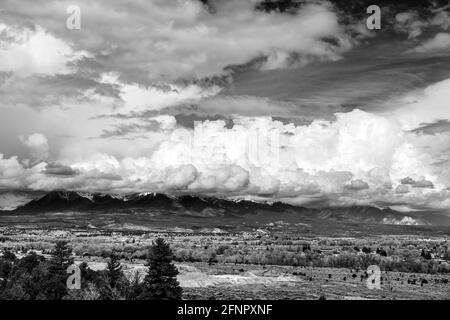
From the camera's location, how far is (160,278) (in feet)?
186

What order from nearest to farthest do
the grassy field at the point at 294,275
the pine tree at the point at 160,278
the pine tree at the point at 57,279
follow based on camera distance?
the pine tree at the point at 160,278, the pine tree at the point at 57,279, the grassy field at the point at 294,275

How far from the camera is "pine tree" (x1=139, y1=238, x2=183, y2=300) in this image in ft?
182

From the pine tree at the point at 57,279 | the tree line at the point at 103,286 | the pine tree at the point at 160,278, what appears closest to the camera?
the tree line at the point at 103,286

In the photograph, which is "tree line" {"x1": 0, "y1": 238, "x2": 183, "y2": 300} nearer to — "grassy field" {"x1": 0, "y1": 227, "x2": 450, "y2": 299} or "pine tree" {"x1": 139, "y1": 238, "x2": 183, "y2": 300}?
"pine tree" {"x1": 139, "y1": 238, "x2": 183, "y2": 300}

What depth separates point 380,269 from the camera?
12988 cm

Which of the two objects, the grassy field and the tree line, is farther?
the grassy field

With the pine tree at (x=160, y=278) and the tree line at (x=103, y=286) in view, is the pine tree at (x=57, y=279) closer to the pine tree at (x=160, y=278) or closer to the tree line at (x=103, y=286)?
the tree line at (x=103, y=286)

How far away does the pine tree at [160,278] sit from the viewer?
55.6m

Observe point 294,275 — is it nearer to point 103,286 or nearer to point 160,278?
point 160,278

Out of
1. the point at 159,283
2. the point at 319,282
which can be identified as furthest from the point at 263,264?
the point at 159,283

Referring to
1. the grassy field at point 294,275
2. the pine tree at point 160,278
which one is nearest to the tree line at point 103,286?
the pine tree at point 160,278

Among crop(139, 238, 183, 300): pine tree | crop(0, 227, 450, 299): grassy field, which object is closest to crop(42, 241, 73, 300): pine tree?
crop(139, 238, 183, 300): pine tree

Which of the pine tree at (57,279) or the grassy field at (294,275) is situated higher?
the pine tree at (57,279)
